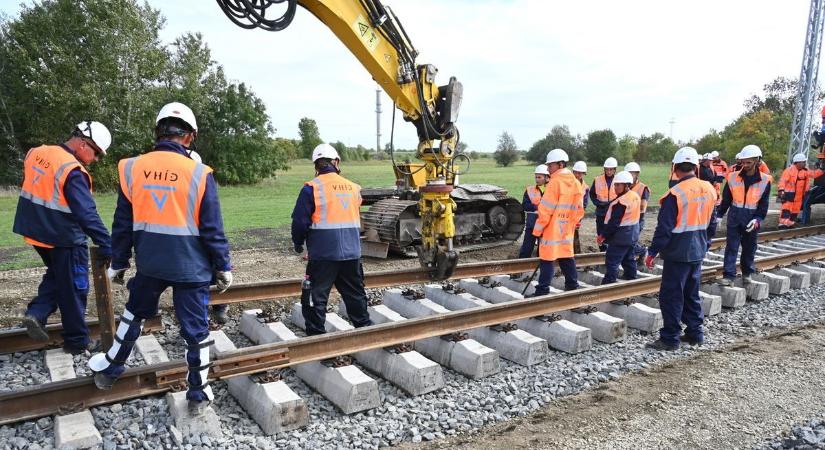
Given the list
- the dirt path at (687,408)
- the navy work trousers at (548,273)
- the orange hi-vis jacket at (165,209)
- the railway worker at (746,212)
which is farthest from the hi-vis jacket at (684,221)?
the orange hi-vis jacket at (165,209)

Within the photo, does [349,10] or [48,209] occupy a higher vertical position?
[349,10]

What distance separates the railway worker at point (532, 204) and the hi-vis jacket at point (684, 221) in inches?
155

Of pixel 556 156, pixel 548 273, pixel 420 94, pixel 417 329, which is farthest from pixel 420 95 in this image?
pixel 417 329

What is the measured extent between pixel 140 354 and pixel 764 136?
135ft

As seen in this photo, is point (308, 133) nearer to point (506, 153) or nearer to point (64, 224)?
point (506, 153)

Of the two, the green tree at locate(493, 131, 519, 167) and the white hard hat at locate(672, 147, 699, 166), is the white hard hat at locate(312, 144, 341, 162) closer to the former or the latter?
the white hard hat at locate(672, 147, 699, 166)

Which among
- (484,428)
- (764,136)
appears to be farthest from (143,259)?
(764,136)

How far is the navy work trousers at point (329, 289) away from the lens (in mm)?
4879

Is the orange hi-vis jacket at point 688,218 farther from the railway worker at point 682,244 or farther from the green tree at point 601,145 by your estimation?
the green tree at point 601,145

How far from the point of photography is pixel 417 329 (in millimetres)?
4723

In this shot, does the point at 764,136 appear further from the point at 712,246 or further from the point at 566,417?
the point at 566,417

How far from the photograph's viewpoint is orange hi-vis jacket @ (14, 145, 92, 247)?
173 inches

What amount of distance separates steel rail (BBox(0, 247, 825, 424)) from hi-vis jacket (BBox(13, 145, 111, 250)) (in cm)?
120

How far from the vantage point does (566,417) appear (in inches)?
154
